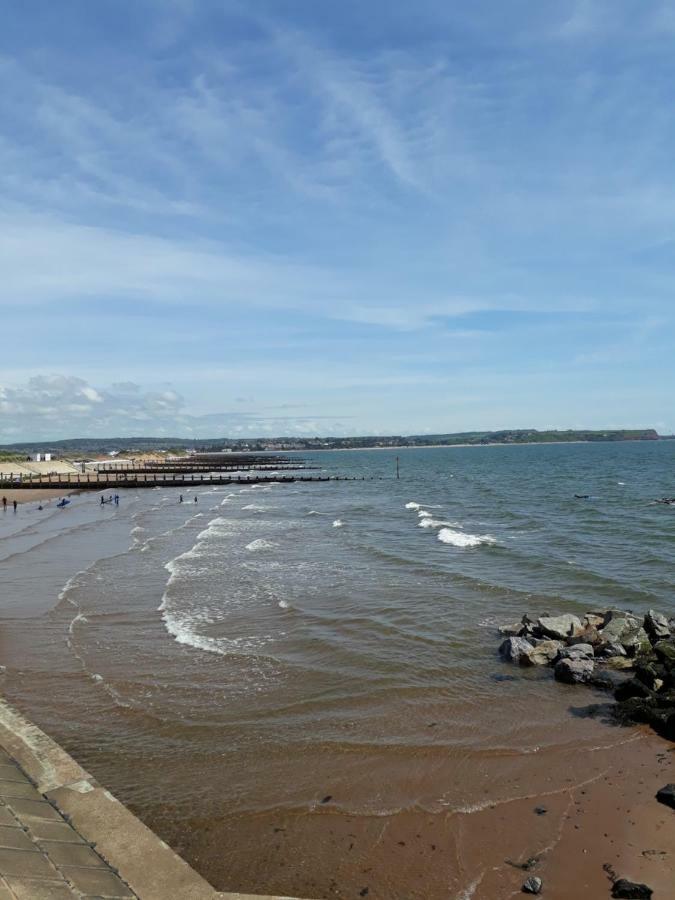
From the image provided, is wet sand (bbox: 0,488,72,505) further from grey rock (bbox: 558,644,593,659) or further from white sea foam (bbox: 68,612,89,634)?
grey rock (bbox: 558,644,593,659)

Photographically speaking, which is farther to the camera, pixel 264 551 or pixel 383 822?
pixel 264 551

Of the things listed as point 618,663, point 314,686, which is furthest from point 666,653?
point 314,686

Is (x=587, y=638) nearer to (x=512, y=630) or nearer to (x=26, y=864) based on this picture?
(x=512, y=630)

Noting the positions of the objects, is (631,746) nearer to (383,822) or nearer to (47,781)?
(383,822)

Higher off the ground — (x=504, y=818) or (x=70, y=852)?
(x=70, y=852)

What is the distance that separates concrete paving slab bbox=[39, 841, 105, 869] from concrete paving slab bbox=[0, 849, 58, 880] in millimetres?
137

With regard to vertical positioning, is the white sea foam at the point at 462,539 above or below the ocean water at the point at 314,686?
above

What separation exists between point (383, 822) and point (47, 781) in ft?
13.8

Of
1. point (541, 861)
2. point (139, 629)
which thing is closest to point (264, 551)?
point (139, 629)

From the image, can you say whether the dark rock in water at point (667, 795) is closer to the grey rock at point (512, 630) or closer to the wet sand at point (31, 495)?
the grey rock at point (512, 630)

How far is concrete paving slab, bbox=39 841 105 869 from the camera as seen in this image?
5.95m

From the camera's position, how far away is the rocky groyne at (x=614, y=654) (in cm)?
1185

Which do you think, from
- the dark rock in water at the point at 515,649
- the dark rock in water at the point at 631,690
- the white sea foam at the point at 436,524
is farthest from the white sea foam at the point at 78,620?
the white sea foam at the point at 436,524

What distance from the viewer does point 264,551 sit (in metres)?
30.0
